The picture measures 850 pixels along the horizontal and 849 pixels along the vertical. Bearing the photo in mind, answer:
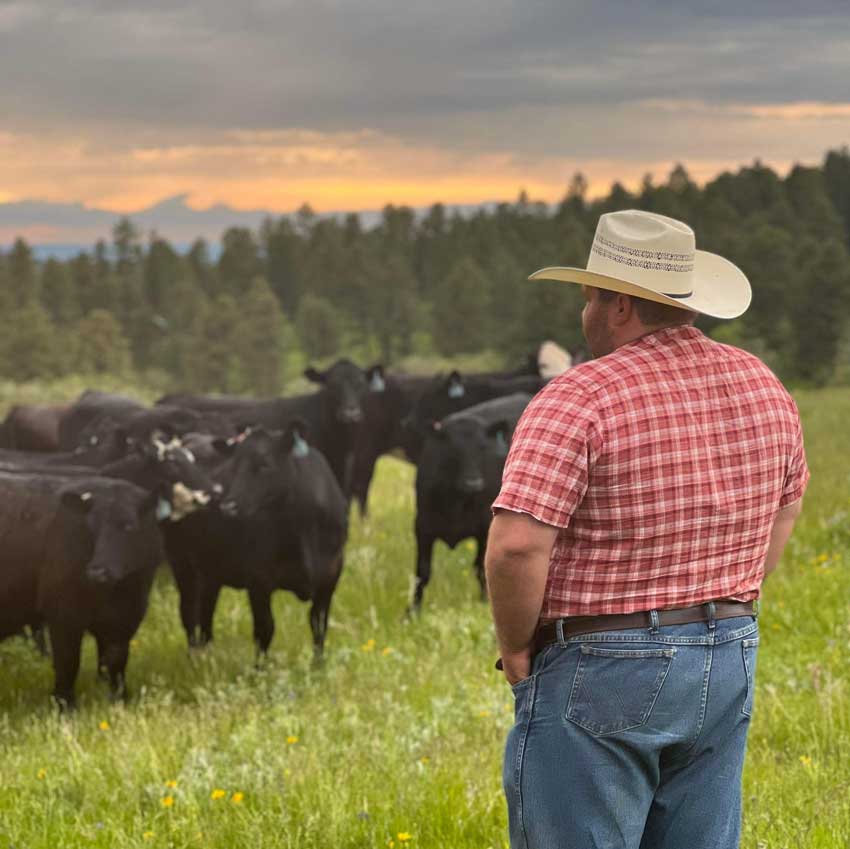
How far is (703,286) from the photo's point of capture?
3.48 m

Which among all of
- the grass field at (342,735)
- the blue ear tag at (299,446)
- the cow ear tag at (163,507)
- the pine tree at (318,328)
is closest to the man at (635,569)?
the grass field at (342,735)

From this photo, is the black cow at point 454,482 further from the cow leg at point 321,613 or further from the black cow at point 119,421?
the black cow at point 119,421

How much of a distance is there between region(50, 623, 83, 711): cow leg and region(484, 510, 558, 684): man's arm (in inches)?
232

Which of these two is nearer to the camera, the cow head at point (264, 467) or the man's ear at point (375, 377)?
the cow head at point (264, 467)

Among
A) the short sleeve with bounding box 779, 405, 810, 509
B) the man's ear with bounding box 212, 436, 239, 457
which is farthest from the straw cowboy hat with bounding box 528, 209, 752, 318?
the man's ear with bounding box 212, 436, 239, 457

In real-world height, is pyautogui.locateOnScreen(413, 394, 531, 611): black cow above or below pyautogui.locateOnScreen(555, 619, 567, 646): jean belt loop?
below

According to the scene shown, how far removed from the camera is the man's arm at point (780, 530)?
3.64 metres

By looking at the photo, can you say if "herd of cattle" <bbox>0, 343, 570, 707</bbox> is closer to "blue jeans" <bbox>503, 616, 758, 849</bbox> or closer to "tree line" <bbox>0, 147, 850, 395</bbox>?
"blue jeans" <bbox>503, 616, 758, 849</bbox>

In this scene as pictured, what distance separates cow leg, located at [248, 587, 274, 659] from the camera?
915 centimetres

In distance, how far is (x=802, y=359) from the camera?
6625 centimetres

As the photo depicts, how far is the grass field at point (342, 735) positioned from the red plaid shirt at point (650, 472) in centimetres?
181

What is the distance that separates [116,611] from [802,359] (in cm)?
6287

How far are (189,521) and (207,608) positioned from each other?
2.54 feet

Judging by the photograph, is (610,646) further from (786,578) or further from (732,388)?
(786,578)
